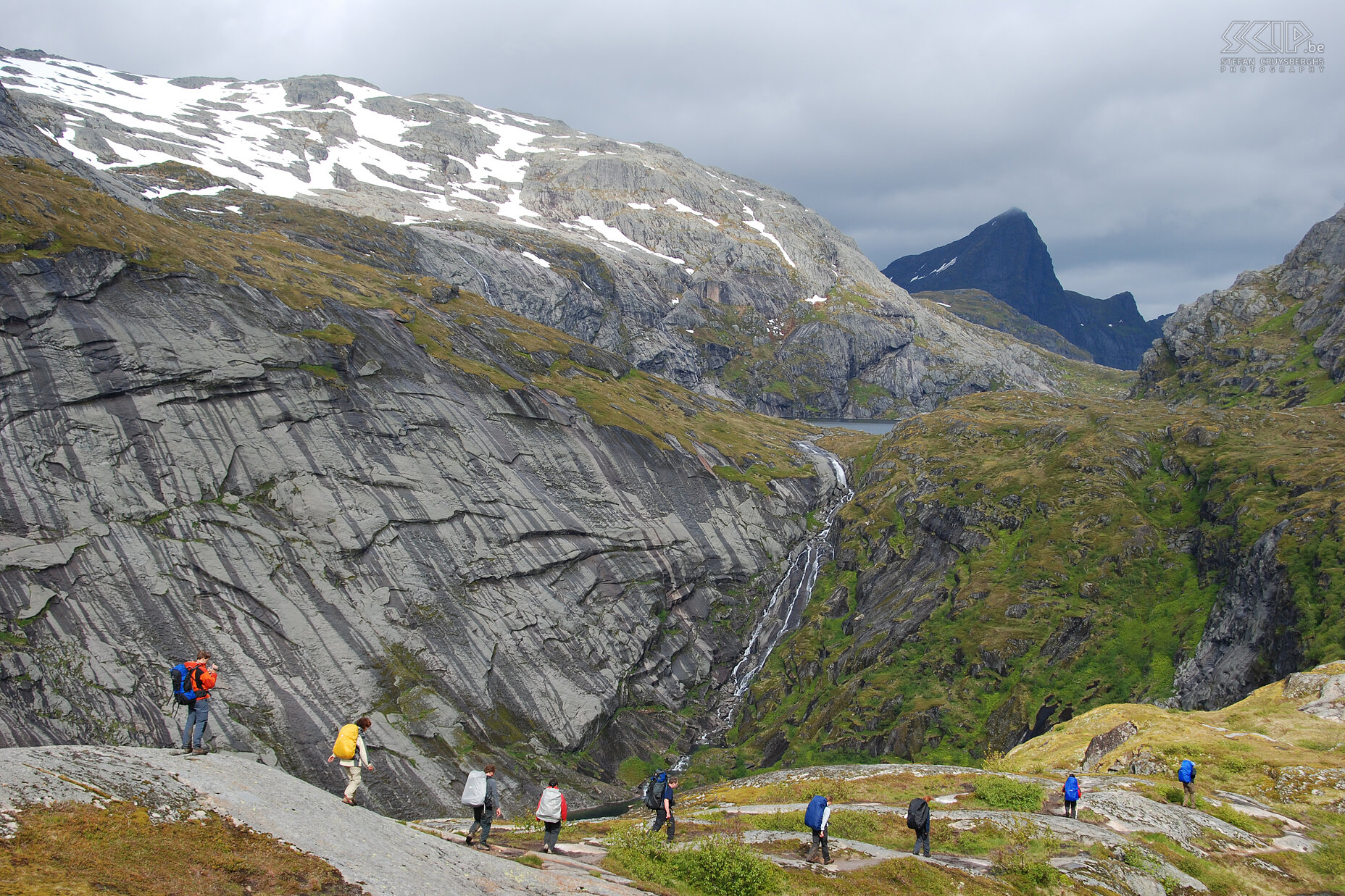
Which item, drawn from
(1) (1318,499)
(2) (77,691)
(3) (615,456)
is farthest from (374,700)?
(1) (1318,499)

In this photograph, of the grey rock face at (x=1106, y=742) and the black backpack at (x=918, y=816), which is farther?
the grey rock face at (x=1106, y=742)

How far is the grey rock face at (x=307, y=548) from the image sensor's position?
67938 millimetres

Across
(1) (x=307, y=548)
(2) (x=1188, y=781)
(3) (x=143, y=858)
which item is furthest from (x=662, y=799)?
(1) (x=307, y=548)

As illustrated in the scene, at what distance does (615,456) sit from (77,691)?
72036 millimetres

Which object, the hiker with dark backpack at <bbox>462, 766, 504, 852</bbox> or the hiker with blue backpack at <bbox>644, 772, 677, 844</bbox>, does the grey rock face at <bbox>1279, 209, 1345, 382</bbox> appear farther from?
the hiker with dark backpack at <bbox>462, 766, 504, 852</bbox>

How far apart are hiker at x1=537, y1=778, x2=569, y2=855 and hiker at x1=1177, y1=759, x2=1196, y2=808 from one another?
960 inches

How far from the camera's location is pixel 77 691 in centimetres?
6325

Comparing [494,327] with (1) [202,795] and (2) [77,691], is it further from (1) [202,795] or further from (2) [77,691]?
(1) [202,795]

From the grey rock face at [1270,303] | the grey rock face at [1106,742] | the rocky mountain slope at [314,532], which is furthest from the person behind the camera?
the grey rock face at [1270,303]

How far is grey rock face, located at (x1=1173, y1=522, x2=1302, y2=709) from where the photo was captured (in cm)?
5994

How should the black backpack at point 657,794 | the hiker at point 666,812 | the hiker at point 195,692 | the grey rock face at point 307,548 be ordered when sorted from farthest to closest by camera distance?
the grey rock face at point 307,548 < the black backpack at point 657,794 < the hiker at point 666,812 < the hiker at point 195,692

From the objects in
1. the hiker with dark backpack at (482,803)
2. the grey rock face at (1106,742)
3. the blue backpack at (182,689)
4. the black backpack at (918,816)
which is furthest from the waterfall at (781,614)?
the blue backpack at (182,689)

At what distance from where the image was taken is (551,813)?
23.7m

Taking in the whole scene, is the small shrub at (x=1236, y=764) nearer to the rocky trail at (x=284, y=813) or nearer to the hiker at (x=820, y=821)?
the hiker at (x=820, y=821)
